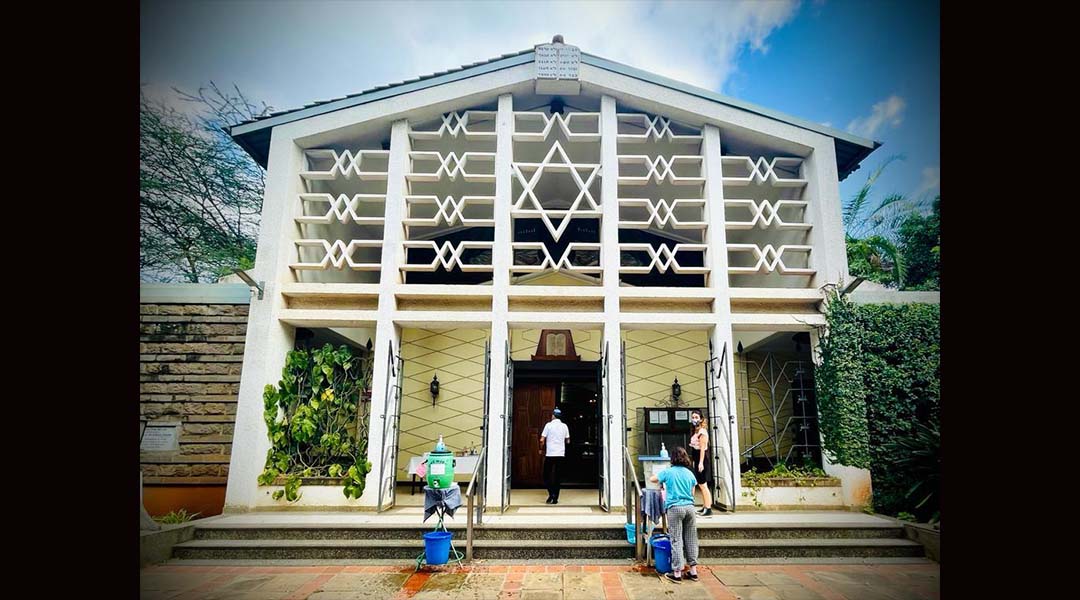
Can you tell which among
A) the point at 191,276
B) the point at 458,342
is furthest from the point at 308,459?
the point at 191,276

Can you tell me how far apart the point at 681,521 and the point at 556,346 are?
5124 mm

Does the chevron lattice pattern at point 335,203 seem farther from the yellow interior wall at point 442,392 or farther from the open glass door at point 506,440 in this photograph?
the open glass door at point 506,440

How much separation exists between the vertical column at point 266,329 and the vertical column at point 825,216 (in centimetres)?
740

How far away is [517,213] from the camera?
26.3 ft

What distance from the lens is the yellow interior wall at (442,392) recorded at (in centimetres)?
998

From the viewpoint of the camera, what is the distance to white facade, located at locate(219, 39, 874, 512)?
754cm

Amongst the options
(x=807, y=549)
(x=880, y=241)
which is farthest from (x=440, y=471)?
(x=880, y=241)

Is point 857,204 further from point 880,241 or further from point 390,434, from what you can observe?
point 390,434

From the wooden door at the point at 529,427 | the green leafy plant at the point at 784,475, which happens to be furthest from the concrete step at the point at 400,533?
the wooden door at the point at 529,427
